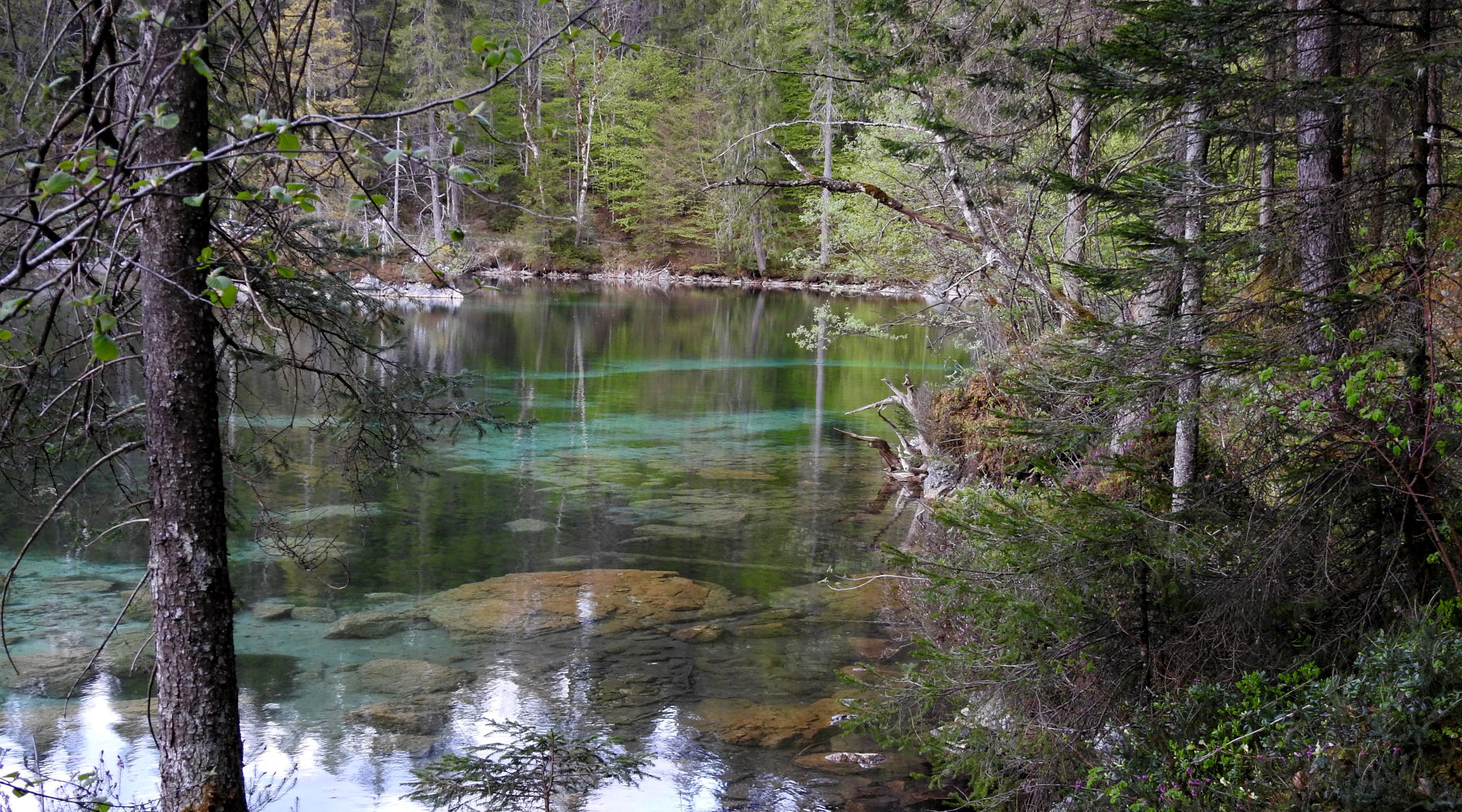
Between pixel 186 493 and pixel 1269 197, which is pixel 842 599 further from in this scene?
pixel 186 493

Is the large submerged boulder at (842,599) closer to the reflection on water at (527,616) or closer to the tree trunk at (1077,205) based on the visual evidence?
the reflection on water at (527,616)

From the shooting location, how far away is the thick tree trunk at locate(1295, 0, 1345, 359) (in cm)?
395

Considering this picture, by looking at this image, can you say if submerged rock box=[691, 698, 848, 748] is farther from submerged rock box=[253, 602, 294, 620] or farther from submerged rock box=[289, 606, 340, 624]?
submerged rock box=[253, 602, 294, 620]

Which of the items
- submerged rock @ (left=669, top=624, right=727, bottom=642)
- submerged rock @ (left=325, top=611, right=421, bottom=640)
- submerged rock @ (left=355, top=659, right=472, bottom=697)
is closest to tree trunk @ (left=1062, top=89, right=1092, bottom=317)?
submerged rock @ (left=669, top=624, right=727, bottom=642)

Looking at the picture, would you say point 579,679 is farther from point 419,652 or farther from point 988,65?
point 988,65

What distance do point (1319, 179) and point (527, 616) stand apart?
7417 mm

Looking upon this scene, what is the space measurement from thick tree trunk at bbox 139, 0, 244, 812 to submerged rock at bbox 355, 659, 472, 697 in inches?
142

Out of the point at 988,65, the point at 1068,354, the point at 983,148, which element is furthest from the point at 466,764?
the point at 988,65

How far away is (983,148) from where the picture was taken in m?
7.32

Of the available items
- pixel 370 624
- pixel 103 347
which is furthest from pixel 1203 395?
pixel 370 624

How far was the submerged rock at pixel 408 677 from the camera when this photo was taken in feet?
26.0

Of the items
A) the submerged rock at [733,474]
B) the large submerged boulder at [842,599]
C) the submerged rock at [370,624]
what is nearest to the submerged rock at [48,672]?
the submerged rock at [370,624]

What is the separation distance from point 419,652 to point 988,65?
7291 mm

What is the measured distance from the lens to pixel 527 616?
375 inches
